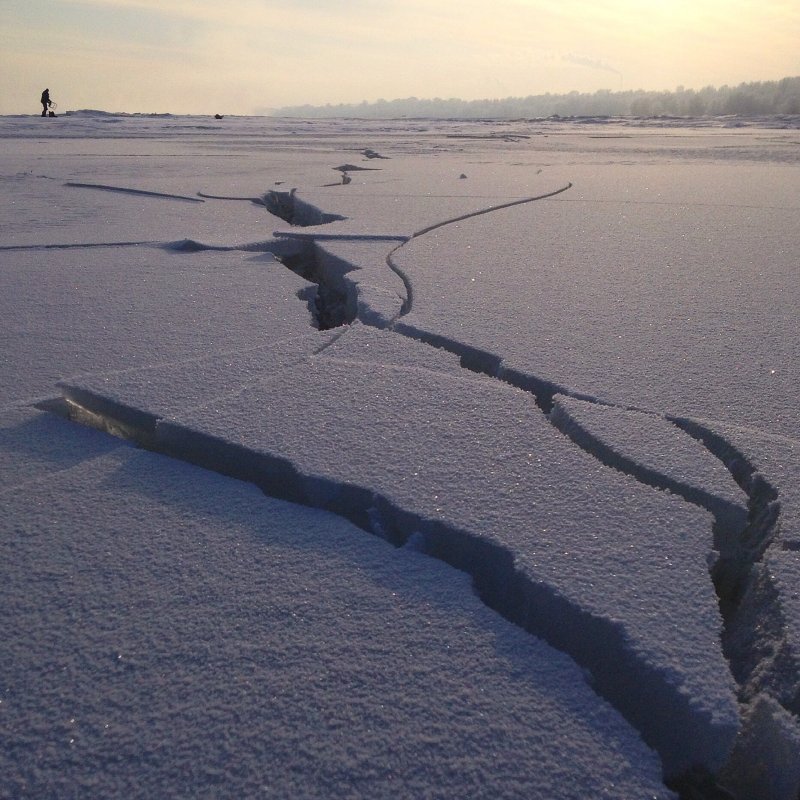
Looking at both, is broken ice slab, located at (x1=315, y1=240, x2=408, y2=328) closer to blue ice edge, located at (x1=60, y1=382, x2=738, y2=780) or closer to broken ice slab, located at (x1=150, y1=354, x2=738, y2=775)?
broken ice slab, located at (x1=150, y1=354, x2=738, y2=775)

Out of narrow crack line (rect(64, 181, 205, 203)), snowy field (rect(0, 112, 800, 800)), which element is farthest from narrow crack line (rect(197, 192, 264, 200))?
snowy field (rect(0, 112, 800, 800))

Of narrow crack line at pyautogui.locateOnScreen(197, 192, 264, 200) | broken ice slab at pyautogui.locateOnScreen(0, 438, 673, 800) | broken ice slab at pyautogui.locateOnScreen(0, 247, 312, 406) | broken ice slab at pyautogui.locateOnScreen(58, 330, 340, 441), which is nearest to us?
broken ice slab at pyautogui.locateOnScreen(0, 438, 673, 800)

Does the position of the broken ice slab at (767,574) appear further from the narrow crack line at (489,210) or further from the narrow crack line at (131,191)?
the narrow crack line at (131,191)

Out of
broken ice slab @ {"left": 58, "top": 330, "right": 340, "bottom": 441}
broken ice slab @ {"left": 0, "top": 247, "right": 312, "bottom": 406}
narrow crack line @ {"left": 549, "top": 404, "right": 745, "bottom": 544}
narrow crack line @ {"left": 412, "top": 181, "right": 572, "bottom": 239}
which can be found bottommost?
narrow crack line @ {"left": 549, "top": 404, "right": 745, "bottom": 544}

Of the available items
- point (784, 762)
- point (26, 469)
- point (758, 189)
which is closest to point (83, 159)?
point (758, 189)

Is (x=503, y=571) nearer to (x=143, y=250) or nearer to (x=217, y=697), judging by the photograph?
(x=217, y=697)

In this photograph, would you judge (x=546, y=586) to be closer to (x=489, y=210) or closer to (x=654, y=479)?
(x=654, y=479)

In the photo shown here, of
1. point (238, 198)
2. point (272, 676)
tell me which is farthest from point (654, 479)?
point (238, 198)

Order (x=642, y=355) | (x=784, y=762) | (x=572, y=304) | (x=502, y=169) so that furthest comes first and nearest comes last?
(x=502, y=169) → (x=572, y=304) → (x=642, y=355) → (x=784, y=762)
